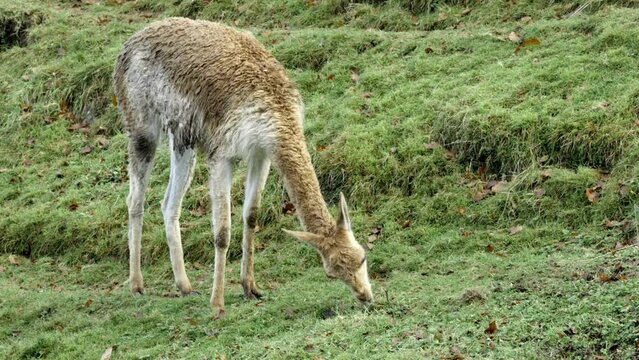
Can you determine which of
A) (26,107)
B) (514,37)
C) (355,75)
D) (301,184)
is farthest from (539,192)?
(26,107)

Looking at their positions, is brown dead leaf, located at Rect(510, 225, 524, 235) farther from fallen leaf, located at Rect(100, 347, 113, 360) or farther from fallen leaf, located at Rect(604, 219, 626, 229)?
fallen leaf, located at Rect(100, 347, 113, 360)

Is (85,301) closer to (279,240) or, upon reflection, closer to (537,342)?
(279,240)

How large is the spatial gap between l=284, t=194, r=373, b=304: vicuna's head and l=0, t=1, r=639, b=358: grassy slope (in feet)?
0.72

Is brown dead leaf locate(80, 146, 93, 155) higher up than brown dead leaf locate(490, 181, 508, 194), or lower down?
lower down

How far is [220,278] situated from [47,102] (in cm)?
628

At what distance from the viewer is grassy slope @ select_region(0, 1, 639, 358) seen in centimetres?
697

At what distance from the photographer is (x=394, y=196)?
1005 cm

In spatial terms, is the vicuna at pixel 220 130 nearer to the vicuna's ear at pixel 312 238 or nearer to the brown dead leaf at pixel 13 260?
the vicuna's ear at pixel 312 238

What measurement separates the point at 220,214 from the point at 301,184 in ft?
3.23

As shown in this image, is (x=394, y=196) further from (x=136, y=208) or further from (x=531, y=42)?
(x=531, y=42)

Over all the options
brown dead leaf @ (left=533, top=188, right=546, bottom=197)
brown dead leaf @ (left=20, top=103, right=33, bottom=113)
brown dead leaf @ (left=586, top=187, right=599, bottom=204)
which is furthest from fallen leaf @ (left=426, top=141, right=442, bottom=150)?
brown dead leaf @ (left=20, top=103, right=33, bottom=113)

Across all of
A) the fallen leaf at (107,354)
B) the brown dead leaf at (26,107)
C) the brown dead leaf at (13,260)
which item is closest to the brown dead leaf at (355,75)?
the brown dead leaf at (13,260)

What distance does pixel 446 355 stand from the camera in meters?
6.18

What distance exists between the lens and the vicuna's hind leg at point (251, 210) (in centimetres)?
857
